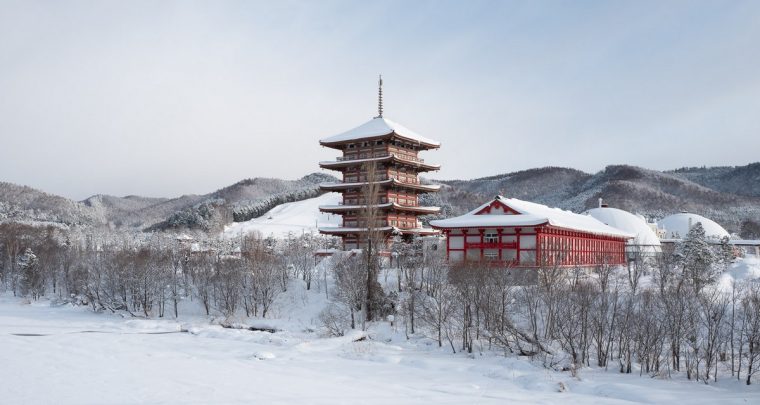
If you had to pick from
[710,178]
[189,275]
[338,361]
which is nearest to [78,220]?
[189,275]

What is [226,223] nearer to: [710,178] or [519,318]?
[519,318]

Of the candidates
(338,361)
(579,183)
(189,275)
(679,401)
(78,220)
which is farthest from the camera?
(579,183)

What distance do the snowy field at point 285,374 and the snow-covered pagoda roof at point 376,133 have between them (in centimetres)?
1771

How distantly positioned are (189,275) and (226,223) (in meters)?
65.5

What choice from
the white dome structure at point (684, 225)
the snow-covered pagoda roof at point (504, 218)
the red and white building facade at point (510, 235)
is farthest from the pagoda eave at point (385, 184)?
the white dome structure at point (684, 225)

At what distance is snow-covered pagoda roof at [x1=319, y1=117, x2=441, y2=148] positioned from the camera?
137ft

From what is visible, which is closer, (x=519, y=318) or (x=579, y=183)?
(x=519, y=318)

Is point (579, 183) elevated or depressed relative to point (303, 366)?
elevated

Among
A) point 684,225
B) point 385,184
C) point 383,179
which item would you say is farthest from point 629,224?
point 385,184

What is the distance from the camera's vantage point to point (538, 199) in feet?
554

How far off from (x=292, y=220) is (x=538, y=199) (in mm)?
84537

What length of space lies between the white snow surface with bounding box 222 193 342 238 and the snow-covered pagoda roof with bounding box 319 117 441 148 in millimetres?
55892

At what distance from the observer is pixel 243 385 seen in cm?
1645

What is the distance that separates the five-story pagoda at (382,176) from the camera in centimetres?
4119
